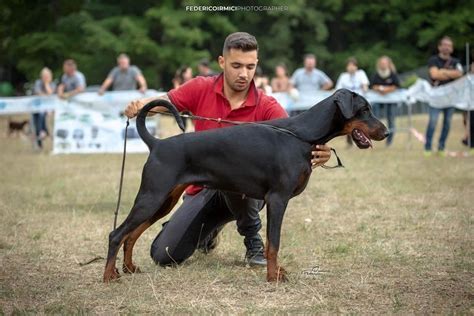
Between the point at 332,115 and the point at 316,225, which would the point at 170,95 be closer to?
the point at 332,115

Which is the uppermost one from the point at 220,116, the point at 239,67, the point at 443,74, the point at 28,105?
the point at 443,74

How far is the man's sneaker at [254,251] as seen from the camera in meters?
5.79

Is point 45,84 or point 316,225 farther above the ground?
point 45,84

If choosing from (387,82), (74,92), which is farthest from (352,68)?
(74,92)

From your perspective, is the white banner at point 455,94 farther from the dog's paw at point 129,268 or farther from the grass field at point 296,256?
the dog's paw at point 129,268

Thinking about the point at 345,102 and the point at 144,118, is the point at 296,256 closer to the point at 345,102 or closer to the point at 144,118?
the point at 345,102

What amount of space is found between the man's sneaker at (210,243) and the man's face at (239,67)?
134 cm

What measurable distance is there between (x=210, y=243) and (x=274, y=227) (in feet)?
4.84

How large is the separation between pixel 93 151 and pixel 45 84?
120 inches

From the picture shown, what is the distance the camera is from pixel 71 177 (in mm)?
12219

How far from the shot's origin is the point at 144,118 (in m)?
5.04

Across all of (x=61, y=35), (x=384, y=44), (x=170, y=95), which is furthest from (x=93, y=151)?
(x=384, y=44)

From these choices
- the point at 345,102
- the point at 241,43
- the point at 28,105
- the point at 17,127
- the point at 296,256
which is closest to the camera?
the point at 345,102

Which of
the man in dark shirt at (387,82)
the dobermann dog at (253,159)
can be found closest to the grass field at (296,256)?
the dobermann dog at (253,159)
